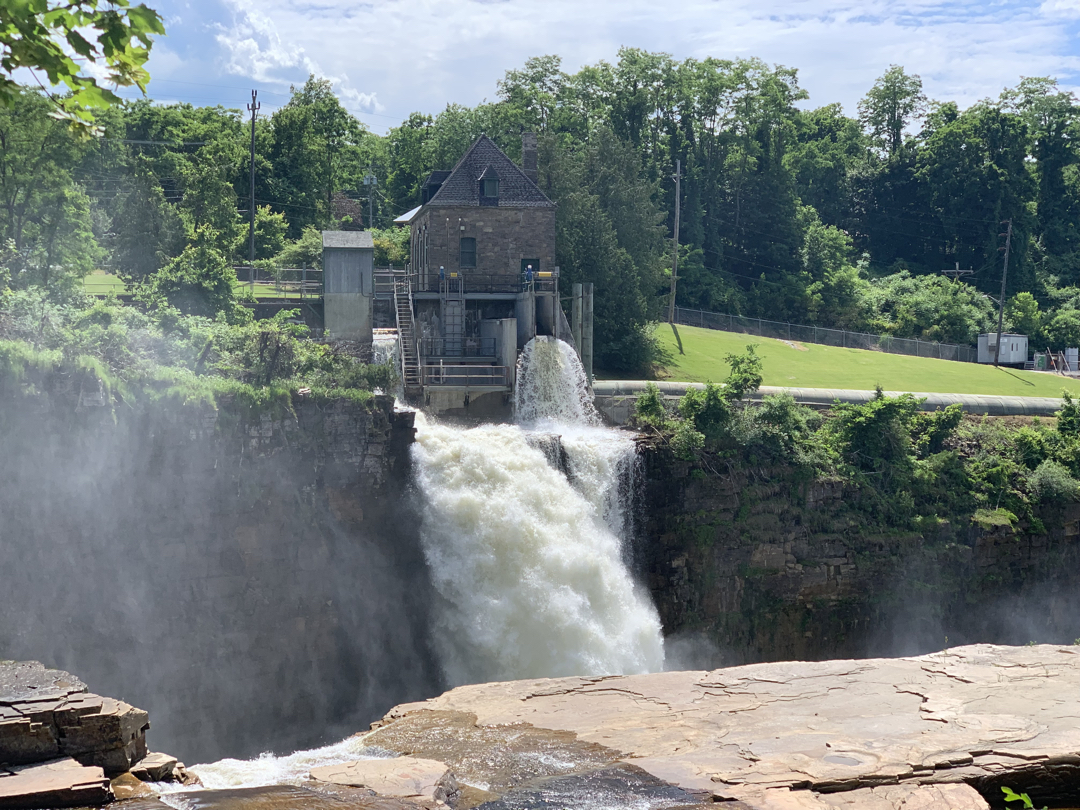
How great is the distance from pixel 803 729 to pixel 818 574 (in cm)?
1925

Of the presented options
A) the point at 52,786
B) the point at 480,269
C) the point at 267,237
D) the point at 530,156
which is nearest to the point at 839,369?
the point at 530,156

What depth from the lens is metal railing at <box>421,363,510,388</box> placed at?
33.5 meters

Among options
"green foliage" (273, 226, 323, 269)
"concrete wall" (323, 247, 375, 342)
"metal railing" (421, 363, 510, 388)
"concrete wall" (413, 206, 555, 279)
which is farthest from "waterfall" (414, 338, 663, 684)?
"green foliage" (273, 226, 323, 269)

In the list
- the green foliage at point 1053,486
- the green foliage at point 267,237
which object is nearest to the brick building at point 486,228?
the green foliage at point 267,237

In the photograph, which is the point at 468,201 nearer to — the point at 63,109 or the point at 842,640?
the point at 842,640

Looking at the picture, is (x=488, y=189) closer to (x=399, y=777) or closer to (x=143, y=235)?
(x=143, y=235)

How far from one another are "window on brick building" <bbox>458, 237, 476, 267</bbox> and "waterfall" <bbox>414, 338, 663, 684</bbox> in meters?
10.2

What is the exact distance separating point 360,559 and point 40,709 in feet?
47.5

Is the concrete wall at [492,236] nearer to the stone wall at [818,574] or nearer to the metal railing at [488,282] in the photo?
the metal railing at [488,282]

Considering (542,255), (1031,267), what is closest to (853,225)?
(1031,267)

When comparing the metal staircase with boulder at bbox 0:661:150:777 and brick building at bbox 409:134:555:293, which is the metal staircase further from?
boulder at bbox 0:661:150:777

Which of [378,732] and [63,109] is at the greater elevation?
[63,109]

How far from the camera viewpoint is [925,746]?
44.3 feet

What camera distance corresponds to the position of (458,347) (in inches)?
1506
